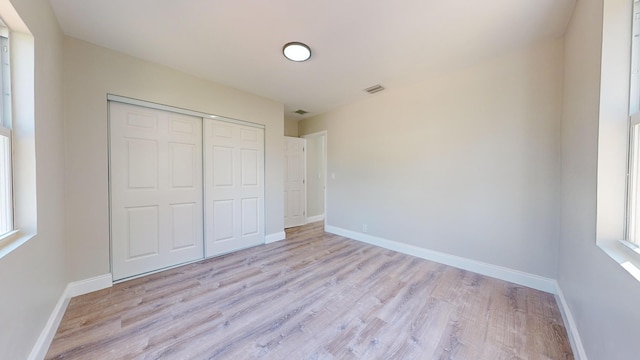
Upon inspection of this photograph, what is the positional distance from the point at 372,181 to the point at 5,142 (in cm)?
355

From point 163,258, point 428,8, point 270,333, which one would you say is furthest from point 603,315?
point 163,258

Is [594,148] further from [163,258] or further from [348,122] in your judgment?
[163,258]

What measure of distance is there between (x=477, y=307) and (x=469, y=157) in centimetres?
160

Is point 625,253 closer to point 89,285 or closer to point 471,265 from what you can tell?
point 471,265

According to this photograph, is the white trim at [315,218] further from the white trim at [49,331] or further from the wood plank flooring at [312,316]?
the white trim at [49,331]

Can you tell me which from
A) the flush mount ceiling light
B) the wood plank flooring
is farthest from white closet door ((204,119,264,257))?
the flush mount ceiling light

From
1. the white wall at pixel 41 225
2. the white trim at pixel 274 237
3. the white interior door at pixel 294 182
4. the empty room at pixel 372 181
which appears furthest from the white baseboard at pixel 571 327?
the white interior door at pixel 294 182

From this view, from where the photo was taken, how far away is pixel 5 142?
3.94ft

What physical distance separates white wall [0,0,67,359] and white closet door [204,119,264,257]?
131cm

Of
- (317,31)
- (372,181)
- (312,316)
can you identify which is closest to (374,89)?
(372,181)

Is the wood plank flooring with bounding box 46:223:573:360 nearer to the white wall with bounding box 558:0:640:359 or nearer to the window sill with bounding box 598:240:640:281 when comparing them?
the white wall with bounding box 558:0:640:359

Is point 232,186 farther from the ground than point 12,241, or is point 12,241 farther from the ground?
point 232,186

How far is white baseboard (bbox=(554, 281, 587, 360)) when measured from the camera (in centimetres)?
134

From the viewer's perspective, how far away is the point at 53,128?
1676mm
